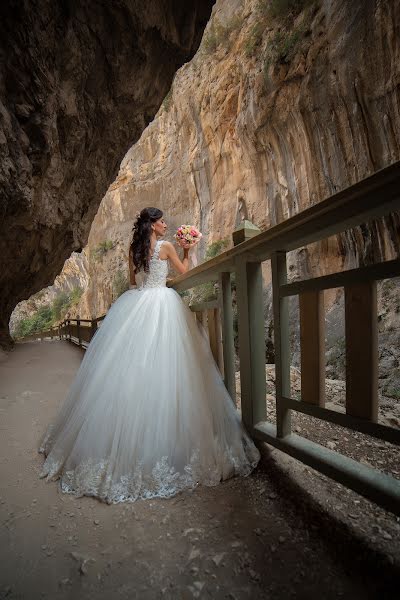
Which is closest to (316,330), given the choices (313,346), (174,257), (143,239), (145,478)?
(313,346)

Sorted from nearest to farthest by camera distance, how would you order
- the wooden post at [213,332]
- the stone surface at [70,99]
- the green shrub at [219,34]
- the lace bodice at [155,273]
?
the wooden post at [213,332]
the lace bodice at [155,273]
the stone surface at [70,99]
the green shrub at [219,34]

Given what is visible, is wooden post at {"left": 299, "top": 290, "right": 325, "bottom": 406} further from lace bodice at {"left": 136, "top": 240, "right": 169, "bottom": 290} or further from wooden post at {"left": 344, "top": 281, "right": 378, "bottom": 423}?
lace bodice at {"left": 136, "top": 240, "right": 169, "bottom": 290}

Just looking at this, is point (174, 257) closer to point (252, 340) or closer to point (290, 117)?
point (252, 340)

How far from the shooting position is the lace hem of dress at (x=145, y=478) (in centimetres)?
153

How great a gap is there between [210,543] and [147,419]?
2.23ft

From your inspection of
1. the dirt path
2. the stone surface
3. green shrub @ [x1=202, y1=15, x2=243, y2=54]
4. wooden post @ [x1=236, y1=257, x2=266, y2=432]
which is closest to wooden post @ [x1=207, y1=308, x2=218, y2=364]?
wooden post @ [x1=236, y1=257, x2=266, y2=432]

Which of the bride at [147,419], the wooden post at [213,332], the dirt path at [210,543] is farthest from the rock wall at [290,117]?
the dirt path at [210,543]

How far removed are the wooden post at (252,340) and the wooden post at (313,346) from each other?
1.30ft

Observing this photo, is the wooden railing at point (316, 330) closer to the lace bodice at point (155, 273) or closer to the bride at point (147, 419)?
the bride at point (147, 419)

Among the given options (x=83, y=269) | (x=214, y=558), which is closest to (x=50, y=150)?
(x=214, y=558)

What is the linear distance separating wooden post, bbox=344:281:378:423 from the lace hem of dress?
0.79 meters

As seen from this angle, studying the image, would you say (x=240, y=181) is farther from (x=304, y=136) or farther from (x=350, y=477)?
(x=350, y=477)

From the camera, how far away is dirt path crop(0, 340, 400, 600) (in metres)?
1.06

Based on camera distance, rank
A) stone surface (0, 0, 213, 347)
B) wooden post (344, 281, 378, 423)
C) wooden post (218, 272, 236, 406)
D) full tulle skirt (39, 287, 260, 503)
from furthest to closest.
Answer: stone surface (0, 0, 213, 347) < wooden post (218, 272, 236, 406) < full tulle skirt (39, 287, 260, 503) < wooden post (344, 281, 378, 423)
